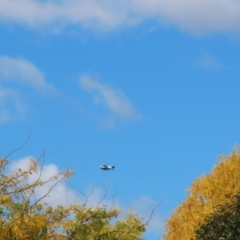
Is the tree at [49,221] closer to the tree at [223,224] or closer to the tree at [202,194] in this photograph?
the tree at [223,224]

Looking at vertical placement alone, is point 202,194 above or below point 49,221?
above

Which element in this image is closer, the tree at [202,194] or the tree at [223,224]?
the tree at [223,224]

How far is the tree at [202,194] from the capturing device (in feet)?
106

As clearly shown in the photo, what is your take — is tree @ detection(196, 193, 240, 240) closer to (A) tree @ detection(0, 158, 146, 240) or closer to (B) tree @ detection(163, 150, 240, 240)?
(A) tree @ detection(0, 158, 146, 240)

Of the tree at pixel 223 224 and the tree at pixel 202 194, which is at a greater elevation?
the tree at pixel 202 194

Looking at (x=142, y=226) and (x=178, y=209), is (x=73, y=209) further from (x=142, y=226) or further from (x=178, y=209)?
(x=178, y=209)

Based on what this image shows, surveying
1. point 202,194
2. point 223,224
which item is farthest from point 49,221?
point 202,194

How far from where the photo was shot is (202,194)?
110 ft

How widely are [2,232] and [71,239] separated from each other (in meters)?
1.67

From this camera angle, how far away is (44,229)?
53.8ft

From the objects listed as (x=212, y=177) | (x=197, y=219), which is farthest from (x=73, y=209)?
(x=212, y=177)

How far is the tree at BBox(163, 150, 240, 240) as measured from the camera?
106 feet

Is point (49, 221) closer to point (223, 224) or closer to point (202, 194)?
point (223, 224)

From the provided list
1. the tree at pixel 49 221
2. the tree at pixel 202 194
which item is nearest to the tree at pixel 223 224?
the tree at pixel 49 221
